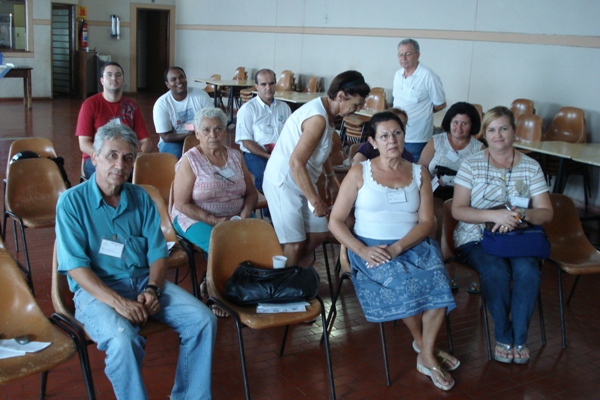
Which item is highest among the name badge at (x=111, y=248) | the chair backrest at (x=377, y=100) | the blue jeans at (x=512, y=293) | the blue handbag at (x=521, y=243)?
the chair backrest at (x=377, y=100)

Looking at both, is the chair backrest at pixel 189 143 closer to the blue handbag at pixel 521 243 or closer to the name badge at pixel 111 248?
the name badge at pixel 111 248

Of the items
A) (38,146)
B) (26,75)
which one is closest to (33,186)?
(38,146)

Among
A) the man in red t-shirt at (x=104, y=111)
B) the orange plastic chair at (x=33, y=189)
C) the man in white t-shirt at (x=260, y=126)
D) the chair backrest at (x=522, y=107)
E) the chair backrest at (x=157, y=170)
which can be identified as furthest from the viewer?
the chair backrest at (x=522, y=107)

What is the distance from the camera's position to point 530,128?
721cm

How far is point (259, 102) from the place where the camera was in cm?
585

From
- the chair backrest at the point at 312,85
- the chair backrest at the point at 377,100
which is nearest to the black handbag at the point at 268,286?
the chair backrest at the point at 377,100

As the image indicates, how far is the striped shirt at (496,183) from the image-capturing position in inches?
148

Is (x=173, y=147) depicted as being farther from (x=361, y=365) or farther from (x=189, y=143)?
(x=361, y=365)

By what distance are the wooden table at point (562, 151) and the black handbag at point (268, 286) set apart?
11.8 feet

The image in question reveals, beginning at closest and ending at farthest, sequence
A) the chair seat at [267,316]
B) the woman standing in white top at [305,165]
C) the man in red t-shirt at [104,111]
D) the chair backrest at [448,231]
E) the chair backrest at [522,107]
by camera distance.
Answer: the chair seat at [267,316] < the woman standing in white top at [305,165] < the chair backrest at [448,231] < the man in red t-shirt at [104,111] < the chair backrest at [522,107]

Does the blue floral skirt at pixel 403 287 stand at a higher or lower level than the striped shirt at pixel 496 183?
lower

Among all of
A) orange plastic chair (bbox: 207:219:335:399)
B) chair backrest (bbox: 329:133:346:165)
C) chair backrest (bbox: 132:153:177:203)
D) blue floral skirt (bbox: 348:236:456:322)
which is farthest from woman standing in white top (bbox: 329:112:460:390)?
chair backrest (bbox: 329:133:346:165)

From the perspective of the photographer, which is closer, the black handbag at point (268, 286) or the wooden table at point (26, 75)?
the black handbag at point (268, 286)

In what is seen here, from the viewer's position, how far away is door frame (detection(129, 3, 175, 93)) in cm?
1731
